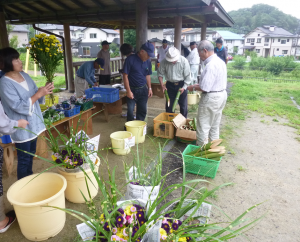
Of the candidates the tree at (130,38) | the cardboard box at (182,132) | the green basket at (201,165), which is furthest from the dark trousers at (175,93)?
the tree at (130,38)

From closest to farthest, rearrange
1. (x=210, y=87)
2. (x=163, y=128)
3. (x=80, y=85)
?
(x=210, y=87) → (x=163, y=128) → (x=80, y=85)

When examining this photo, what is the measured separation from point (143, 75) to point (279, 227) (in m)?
3.34

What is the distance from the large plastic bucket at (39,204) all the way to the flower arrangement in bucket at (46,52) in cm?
174

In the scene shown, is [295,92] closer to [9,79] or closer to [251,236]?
[251,236]

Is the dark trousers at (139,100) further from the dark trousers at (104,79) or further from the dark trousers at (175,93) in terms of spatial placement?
the dark trousers at (104,79)

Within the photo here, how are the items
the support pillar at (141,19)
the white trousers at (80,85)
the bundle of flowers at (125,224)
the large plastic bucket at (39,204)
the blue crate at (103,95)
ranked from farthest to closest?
the white trousers at (80,85)
the blue crate at (103,95)
the support pillar at (141,19)
the large plastic bucket at (39,204)
the bundle of flowers at (125,224)

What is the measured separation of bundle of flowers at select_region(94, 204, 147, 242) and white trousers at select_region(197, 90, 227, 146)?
233cm

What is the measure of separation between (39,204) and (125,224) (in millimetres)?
943

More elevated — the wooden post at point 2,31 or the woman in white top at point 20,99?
the wooden post at point 2,31

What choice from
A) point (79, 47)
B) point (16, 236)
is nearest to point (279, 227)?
point (16, 236)

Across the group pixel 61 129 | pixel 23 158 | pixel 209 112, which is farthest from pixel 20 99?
pixel 209 112

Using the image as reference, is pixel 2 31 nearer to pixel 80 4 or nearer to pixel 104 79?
pixel 80 4

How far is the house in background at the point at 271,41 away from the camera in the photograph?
44.5 metres

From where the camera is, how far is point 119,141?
3773 mm
